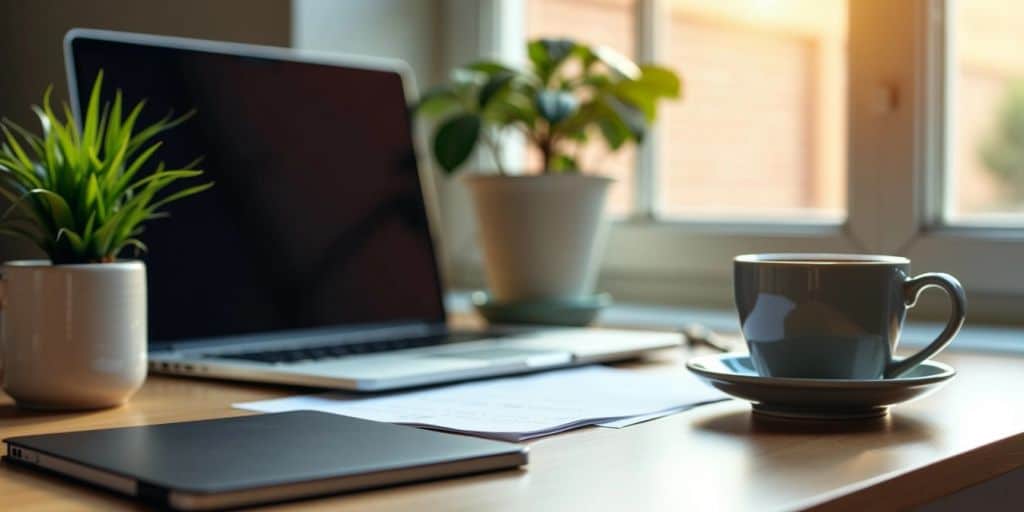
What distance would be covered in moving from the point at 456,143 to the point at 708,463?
732 mm

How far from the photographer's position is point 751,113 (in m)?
1.53

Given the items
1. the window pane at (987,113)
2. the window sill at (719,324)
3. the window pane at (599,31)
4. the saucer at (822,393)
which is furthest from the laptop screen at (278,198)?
the window pane at (987,113)

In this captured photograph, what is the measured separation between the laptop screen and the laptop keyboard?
9 cm

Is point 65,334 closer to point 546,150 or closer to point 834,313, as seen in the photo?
point 834,313

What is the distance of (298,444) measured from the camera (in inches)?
23.2

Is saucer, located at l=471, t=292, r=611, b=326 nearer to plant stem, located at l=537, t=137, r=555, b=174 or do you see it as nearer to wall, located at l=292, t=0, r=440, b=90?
plant stem, located at l=537, t=137, r=555, b=174

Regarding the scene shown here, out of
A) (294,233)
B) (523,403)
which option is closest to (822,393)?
(523,403)

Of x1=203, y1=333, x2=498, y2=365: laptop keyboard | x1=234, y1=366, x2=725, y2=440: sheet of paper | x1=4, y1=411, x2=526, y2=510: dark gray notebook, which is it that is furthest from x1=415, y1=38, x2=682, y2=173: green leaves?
x1=4, y1=411, x2=526, y2=510: dark gray notebook

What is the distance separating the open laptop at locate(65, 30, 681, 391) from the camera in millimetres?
976

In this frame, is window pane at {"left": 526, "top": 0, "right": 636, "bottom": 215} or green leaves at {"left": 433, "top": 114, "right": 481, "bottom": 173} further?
window pane at {"left": 526, "top": 0, "right": 636, "bottom": 215}

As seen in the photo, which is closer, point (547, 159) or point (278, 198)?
point (278, 198)

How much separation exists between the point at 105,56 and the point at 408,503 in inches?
25.2

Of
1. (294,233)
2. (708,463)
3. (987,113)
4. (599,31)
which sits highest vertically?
(599,31)

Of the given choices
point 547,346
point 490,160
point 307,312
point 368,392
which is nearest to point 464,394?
point 368,392
